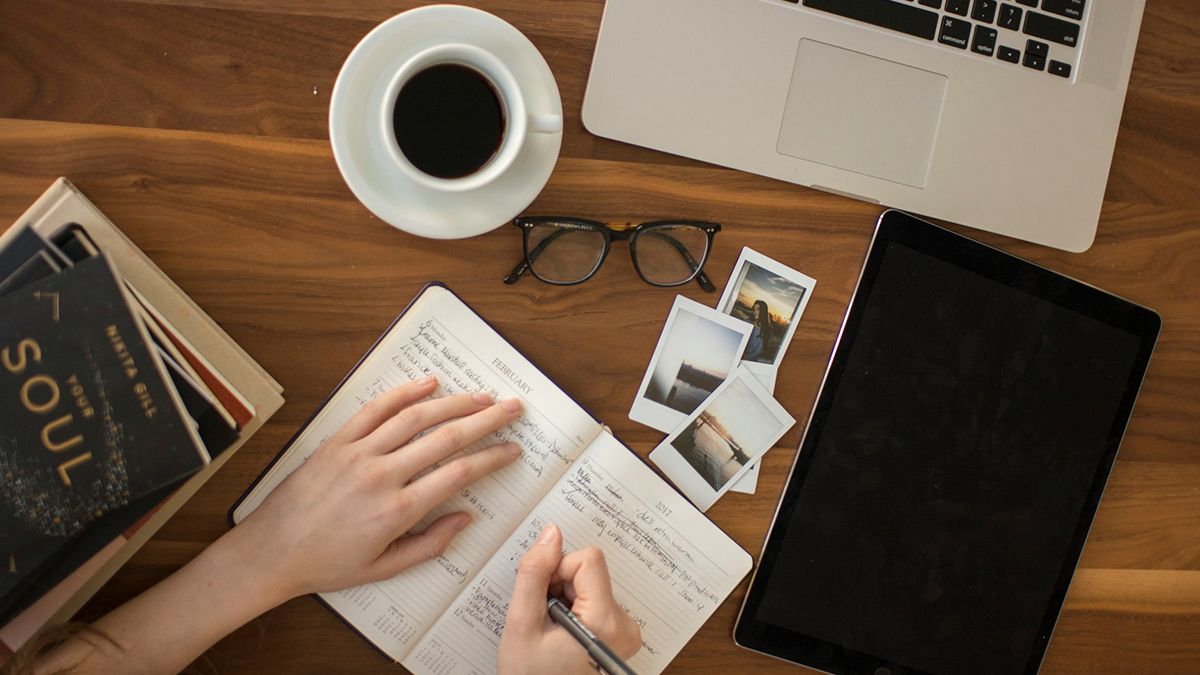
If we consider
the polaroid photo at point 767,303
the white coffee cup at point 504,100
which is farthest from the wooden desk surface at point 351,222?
the white coffee cup at point 504,100

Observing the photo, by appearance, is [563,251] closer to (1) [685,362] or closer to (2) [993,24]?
(1) [685,362]

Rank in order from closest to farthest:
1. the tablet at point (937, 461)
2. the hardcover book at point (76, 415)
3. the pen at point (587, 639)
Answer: the hardcover book at point (76, 415) → the pen at point (587, 639) → the tablet at point (937, 461)

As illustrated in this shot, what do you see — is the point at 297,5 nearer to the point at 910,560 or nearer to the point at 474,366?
the point at 474,366

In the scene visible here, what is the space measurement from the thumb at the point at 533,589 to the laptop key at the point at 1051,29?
688mm

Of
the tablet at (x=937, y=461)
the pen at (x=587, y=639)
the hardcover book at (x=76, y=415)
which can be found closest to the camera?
the hardcover book at (x=76, y=415)

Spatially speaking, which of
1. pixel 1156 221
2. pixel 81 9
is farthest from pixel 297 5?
pixel 1156 221

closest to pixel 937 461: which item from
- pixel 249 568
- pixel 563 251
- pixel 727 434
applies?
pixel 727 434

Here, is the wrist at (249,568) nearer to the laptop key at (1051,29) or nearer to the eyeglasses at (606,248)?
the eyeglasses at (606,248)

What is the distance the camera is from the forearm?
73 cm

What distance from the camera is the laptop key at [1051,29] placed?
2.67 ft

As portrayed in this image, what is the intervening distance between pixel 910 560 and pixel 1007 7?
563mm

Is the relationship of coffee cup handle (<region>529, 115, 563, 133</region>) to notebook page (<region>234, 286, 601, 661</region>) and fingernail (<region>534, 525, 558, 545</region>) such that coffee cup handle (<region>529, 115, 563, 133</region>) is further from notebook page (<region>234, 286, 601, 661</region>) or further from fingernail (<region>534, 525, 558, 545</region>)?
fingernail (<region>534, 525, 558, 545</region>)

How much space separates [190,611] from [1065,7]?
1019mm

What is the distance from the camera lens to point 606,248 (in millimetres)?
800
